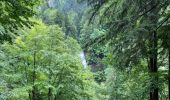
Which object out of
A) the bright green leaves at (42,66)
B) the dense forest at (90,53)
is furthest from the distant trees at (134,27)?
the bright green leaves at (42,66)

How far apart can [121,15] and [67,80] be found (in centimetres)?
868

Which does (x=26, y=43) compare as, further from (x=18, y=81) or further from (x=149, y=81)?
(x=149, y=81)

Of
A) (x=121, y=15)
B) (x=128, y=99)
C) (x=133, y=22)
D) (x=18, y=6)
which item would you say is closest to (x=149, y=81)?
(x=121, y=15)

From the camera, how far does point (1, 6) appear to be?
5543 mm

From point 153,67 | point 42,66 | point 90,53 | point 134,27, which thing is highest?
point 42,66

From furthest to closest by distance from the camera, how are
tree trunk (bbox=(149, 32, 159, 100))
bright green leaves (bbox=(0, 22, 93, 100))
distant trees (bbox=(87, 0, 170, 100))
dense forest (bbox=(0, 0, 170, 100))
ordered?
bright green leaves (bbox=(0, 22, 93, 100)) < tree trunk (bbox=(149, 32, 159, 100)) < dense forest (bbox=(0, 0, 170, 100)) < distant trees (bbox=(87, 0, 170, 100))

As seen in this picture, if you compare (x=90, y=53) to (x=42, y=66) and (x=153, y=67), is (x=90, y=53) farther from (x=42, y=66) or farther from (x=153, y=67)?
(x=42, y=66)

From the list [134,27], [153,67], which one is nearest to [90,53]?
[153,67]

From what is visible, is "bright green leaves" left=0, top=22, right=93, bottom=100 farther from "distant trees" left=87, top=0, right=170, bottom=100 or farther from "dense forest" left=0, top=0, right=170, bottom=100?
"distant trees" left=87, top=0, right=170, bottom=100

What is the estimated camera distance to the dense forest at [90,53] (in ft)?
23.9

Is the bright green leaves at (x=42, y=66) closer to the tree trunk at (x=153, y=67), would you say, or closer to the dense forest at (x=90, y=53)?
the dense forest at (x=90, y=53)

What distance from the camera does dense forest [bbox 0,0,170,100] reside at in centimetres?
730

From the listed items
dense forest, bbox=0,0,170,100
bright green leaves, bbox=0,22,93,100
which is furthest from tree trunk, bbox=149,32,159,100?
bright green leaves, bbox=0,22,93,100

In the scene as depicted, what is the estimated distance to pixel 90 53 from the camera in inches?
479
